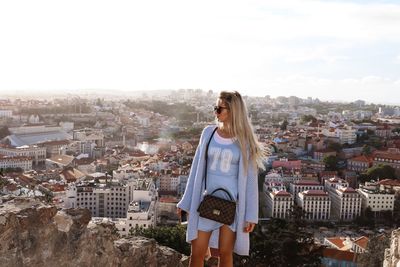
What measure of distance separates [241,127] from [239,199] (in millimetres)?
389

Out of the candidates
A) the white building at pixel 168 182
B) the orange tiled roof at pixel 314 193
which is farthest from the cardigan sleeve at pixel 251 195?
the white building at pixel 168 182

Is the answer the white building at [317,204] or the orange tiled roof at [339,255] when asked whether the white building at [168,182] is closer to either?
the white building at [317,204]

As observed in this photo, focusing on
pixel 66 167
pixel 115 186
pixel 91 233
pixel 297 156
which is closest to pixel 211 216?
pixel 91 233

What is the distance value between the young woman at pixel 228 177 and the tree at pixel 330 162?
3889cm

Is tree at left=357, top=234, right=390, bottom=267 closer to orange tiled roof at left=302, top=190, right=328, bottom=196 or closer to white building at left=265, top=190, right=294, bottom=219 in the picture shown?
white building at left=265, top=190, right=294, bottom=219

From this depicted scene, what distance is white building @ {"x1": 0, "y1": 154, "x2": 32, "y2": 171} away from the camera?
3616 centimetres

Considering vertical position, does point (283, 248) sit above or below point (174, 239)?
above

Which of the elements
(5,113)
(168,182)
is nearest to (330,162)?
(168,182)

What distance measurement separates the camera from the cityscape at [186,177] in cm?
1953

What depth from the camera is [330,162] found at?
4116 centimetres

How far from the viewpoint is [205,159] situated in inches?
113

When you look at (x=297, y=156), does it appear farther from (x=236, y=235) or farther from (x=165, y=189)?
(x=236, y=235)

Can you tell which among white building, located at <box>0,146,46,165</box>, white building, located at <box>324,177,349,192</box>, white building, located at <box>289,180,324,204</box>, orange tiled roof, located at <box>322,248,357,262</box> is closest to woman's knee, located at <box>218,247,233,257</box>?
orange tiled roof, located at <box>322,248,357,262</box>

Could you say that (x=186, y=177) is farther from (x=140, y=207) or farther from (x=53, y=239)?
(x=53, y=239)
